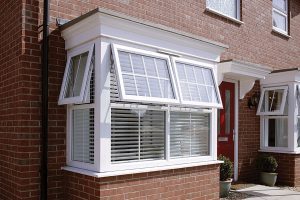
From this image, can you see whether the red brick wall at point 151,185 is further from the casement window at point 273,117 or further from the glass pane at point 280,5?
the glass pane at point 280,5

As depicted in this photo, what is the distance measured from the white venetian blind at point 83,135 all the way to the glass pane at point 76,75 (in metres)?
0.27

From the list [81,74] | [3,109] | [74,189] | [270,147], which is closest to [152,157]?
[74,189]

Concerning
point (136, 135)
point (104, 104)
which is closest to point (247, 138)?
point (136, 135)

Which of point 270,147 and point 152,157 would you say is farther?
point 270,147

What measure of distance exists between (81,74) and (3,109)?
1404 millimetres

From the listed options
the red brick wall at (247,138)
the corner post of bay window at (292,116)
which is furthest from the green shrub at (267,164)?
the corner post of bay window at (292,116)

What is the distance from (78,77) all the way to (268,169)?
526cm

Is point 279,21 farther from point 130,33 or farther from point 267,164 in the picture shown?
point 130,33

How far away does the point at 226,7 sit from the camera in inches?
329

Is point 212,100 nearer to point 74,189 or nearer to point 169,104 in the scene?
point 169,104

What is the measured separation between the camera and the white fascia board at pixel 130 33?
14.5 ft

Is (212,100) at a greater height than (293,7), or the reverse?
(293,7)

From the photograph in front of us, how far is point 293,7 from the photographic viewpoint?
10672mm

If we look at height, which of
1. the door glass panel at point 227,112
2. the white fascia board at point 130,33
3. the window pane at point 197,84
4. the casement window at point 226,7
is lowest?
the door glass panel at point 227,112
